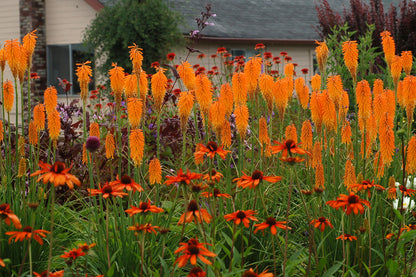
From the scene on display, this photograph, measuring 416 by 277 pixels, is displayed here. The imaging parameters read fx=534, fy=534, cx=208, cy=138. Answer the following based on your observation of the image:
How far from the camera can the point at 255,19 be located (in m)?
20.9

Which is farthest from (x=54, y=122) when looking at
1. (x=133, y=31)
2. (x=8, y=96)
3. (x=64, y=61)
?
(x=64, y=61)

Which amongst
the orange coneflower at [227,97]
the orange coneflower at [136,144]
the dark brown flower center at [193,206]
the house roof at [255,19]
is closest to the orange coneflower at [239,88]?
the orange coneflower at [227,97]

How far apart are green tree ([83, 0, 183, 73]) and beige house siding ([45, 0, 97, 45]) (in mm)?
1624

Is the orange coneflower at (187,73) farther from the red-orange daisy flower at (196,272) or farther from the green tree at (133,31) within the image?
the green tree at (133,31)

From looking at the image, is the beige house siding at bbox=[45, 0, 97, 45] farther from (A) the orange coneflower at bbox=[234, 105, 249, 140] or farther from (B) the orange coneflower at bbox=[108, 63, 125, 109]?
(A) the orange coneflower at bbox=[234, 105, 249, 140]

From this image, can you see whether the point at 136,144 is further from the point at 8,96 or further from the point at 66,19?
the point at 66,19

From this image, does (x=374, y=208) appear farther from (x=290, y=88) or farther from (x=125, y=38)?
(x=125, y=38)

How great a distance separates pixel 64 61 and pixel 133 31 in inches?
145

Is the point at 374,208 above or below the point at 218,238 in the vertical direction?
above

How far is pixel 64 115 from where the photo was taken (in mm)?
5531

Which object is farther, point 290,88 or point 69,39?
point 69,39

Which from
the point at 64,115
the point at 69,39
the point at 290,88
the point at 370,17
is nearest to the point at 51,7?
the point at 69,39

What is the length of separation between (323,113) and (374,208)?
2.00 feet

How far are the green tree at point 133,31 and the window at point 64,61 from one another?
5.77 ft
